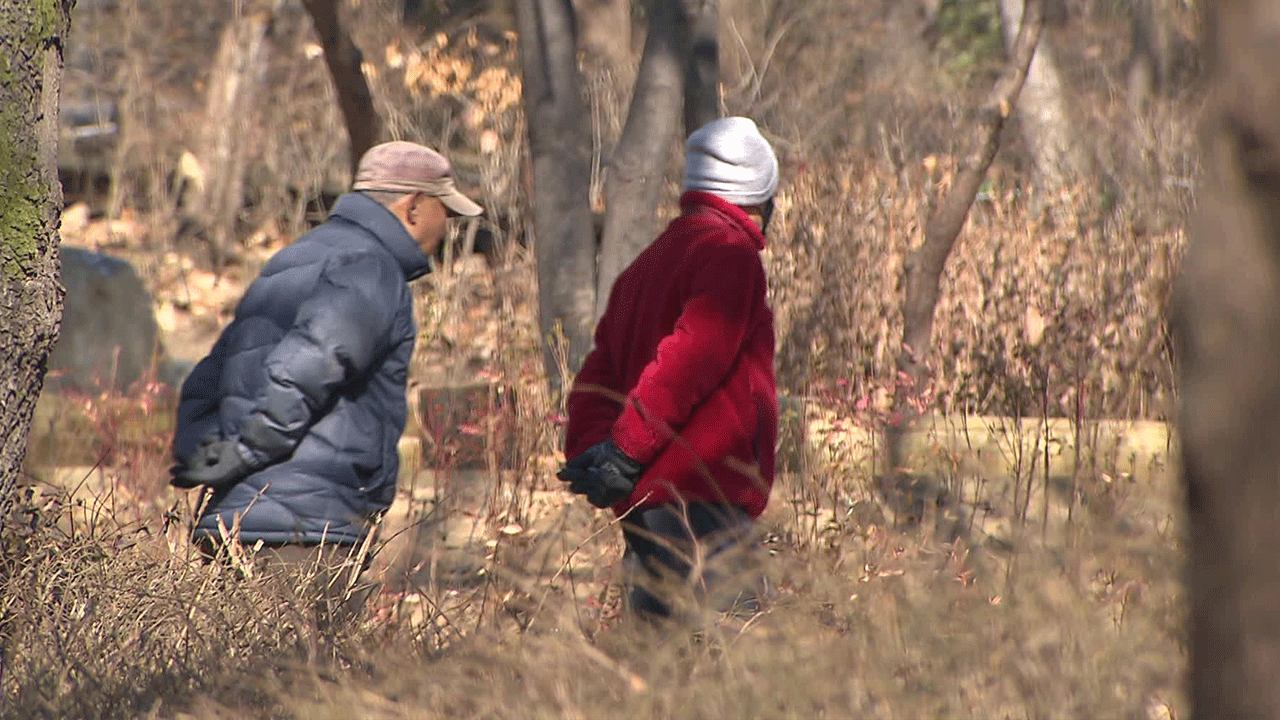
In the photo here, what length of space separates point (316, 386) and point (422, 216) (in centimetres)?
60

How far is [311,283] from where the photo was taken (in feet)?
12.6

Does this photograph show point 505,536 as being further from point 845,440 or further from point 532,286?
point 532,286

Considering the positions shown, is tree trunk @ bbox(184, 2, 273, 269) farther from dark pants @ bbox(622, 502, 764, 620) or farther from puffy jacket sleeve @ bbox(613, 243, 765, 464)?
puffy jacket sleeve @ bbox(613, 243, 765, 464)

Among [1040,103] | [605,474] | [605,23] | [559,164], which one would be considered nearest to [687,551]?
[605,474]

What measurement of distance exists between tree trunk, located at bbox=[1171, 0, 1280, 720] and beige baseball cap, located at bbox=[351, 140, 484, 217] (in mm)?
2390

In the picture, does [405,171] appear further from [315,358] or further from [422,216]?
[315,358]

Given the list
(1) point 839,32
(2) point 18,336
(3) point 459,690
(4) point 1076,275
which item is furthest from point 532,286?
(1) point 839,32

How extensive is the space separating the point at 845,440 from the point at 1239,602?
12.5ft

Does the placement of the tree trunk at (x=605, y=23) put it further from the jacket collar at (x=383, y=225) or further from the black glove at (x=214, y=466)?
the black glove at (x=214, y=466)

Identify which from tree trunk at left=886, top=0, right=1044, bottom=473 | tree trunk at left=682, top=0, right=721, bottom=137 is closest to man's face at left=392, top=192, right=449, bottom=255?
tree trunk at left=682, top=0, right=721, bottom=137

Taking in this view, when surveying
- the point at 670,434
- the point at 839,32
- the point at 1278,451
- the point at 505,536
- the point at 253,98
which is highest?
the point at 839,32

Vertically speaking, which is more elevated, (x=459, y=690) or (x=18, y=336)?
(x=18, y=336)

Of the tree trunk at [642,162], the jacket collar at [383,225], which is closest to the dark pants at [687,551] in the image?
the jacket collar at [383,225]

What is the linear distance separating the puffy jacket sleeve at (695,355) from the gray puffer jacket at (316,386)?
2.24 feet
